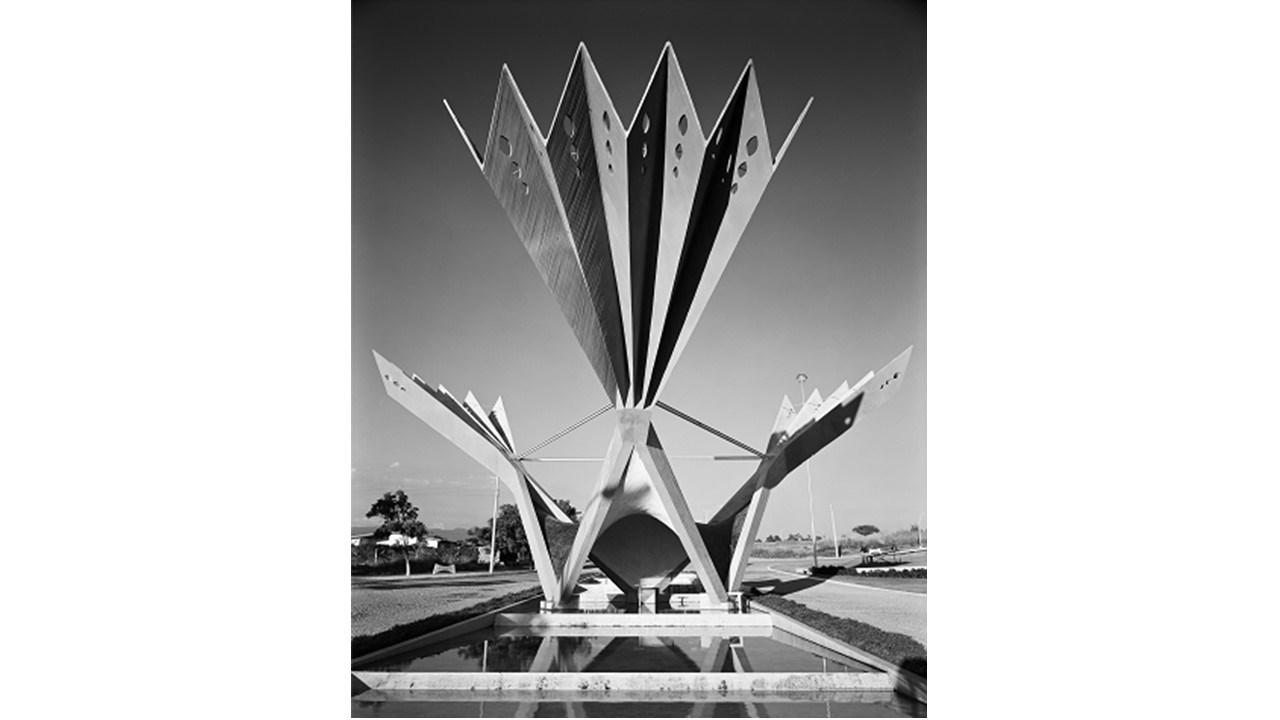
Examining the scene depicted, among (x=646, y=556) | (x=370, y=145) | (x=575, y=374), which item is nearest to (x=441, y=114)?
(x=370, y=145)

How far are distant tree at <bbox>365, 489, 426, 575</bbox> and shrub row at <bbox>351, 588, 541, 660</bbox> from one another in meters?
1.82

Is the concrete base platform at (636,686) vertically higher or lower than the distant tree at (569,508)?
lower

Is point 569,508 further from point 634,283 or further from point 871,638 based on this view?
point 871,638

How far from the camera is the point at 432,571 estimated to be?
15.9 meters

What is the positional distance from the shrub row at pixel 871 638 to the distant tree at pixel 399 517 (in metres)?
5.26

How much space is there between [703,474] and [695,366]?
6.29 feet

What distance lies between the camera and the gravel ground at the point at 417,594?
1196 centimetres

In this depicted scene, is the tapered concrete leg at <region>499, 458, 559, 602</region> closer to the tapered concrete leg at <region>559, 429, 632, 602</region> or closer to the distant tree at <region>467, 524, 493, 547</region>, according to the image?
the tapered concrete leg at <region>559, 429, 632, 602</region>

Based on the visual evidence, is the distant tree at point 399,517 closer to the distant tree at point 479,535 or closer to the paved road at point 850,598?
the distant tree at point 479,535

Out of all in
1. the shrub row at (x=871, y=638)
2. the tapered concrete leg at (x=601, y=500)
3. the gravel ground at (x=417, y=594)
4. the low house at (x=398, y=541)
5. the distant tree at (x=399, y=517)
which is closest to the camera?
the shrub row at (x=871, y=638)

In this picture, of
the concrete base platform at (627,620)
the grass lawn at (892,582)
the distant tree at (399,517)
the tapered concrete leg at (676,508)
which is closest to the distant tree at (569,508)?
the distant tree at (399,517)

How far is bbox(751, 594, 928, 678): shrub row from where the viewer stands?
1007 cm

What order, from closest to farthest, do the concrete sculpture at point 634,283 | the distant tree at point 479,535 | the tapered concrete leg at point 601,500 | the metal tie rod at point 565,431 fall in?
the concrete sculpture at point 634,283 → the tapered concrete leg at point 601,500 → the metal tie rod at point 565,431 → the distant tree at point 479,535
